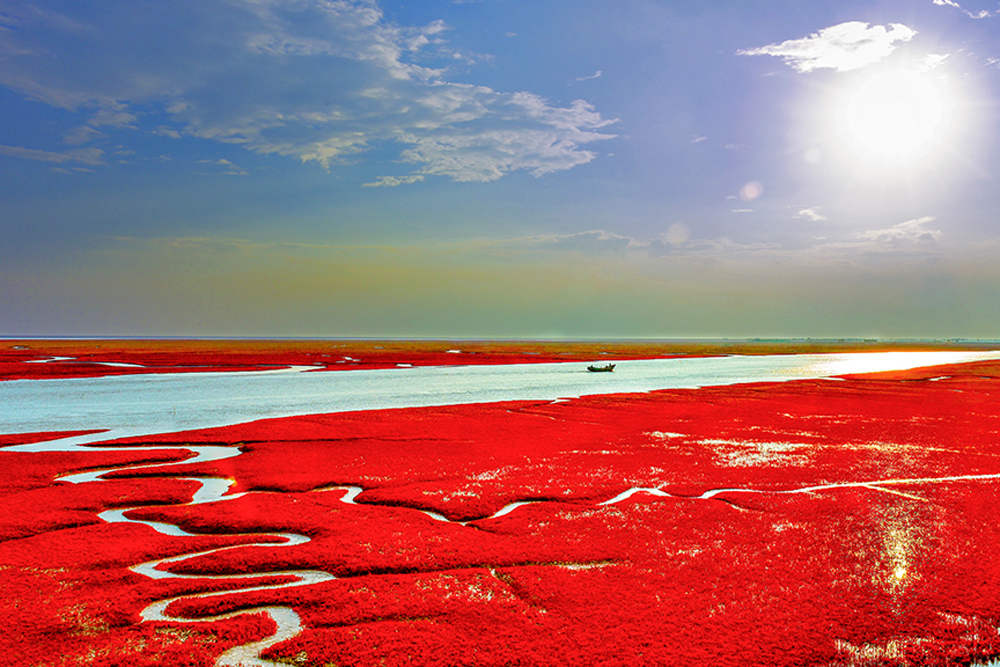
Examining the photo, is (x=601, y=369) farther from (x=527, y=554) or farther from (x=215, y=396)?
(x=527, y=554)

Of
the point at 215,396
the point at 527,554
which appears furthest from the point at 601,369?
the point at 527,554

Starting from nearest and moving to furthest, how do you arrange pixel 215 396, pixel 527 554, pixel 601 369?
pixel 527 554
pixel 215 396
pixel 601 369

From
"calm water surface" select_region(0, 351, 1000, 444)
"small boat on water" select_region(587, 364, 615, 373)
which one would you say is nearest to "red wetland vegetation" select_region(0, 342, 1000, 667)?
"calm water surface" select_region(0, 351, 1000, 444)

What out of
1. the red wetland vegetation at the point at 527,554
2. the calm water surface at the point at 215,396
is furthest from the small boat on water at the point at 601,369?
the red wetland vegetation at the point at 527,554

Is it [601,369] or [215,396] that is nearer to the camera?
[215,396]

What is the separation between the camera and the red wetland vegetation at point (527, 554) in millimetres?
5477

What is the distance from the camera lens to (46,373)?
44812 mm

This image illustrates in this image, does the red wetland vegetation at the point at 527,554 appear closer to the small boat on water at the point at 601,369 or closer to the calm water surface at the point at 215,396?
the calm water surface at the point at 215,396

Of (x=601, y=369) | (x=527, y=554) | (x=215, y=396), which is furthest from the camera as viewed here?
(x=601, y=369)

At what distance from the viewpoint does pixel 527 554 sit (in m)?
7.75

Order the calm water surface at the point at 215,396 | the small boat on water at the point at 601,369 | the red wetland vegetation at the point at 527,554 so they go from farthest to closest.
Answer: the small boat on water at the point at 601,369
the calm water surface at the point at 215,396
the red wetland vegetation at the point at 527,554

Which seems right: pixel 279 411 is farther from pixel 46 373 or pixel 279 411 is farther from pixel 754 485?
pixel 46 373

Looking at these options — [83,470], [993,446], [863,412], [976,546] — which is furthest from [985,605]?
[863,412]

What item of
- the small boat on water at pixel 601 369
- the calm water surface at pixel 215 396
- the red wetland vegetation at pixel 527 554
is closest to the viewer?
the red wetland vegetation at pixel 527 554
